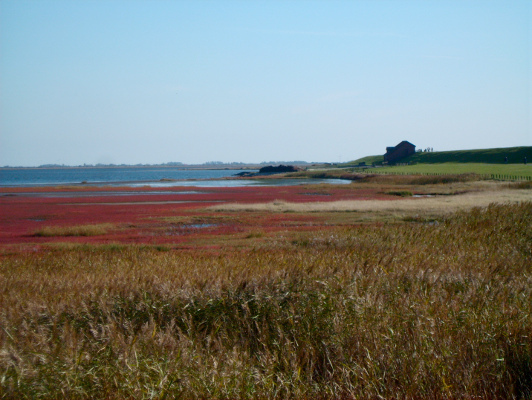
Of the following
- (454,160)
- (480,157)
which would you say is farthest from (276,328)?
(454,160)

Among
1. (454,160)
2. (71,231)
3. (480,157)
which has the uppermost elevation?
(480,157)

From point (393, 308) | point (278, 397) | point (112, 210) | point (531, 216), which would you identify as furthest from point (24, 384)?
point (112, 210)

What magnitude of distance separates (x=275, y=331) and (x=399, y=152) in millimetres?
136998

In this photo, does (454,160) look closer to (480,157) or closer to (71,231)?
(480,157)

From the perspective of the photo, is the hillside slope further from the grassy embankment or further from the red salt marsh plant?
the red salt marsh plant

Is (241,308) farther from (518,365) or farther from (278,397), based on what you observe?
(518,365)

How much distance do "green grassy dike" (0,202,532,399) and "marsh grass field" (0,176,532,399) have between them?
24 mm

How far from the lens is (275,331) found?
24.4 feet

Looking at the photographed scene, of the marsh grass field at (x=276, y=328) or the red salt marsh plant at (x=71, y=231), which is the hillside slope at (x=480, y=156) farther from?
the marsh grass field at (x=276, y=328)

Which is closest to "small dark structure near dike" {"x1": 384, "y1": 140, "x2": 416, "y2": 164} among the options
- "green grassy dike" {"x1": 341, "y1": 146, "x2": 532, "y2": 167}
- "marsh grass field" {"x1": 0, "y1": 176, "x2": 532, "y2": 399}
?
"green grassy dike" {"x1": 341, "y1": 146, "x2": 532, "y2": 167}

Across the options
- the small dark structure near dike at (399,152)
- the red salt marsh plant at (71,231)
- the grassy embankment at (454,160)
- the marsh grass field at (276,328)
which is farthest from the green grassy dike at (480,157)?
the marsh grass field at (276,328)

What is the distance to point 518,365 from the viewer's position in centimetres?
639

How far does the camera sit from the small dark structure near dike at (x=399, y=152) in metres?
137

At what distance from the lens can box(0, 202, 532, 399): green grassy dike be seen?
588 cm
